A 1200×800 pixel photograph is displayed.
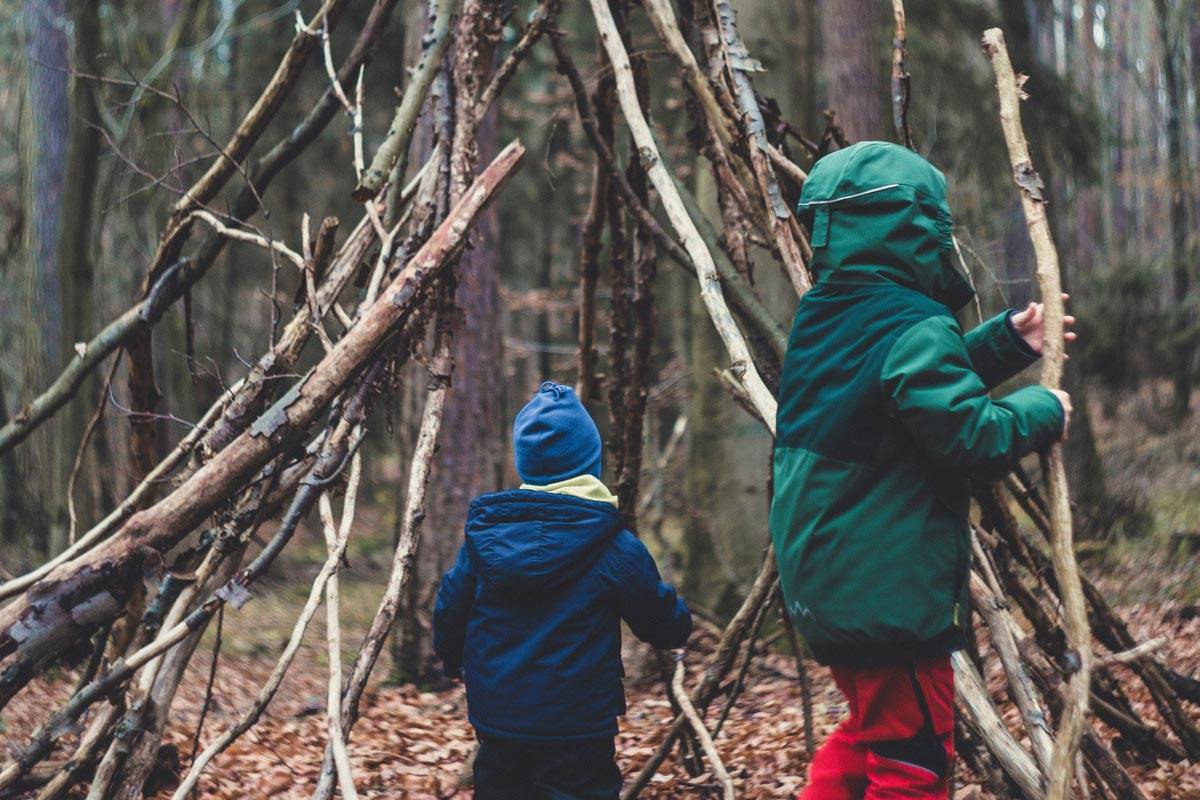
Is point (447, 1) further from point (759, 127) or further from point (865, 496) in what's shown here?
point (865, 496)

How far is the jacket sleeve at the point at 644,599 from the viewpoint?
296cm

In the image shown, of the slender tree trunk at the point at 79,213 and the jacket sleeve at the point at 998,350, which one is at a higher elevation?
the slender tree trunk at the point at 79,213

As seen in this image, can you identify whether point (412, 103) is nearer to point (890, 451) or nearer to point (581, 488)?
point (581, 488)

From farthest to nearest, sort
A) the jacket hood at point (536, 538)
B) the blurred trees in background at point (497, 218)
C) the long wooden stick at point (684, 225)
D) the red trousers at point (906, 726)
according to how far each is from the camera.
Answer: the blurred trees in background at point (497, 218)
the long wooden stick at point (684, 225)
the jacket hood at point (536, 538)
the red trousers at point (906, 726)

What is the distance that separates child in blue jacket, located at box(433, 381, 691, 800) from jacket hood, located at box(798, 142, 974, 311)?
3.11ft

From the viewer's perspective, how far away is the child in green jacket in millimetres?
2281

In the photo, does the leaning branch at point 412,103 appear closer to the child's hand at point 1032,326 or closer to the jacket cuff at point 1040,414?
the child's hand at point 1032,326

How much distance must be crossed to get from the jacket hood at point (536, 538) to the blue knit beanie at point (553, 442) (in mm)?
94

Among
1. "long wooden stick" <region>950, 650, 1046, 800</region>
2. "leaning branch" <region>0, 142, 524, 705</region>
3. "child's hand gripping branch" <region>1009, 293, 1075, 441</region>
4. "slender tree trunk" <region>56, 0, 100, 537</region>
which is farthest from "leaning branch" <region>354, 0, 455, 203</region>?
"slender tree trunk" <region>56, 0, 100, 537</region>

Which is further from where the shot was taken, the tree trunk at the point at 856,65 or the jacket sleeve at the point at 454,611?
the tree trunk at the point at 856,65

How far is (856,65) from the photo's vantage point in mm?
6910

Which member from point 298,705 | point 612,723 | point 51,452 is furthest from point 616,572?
point 51,452

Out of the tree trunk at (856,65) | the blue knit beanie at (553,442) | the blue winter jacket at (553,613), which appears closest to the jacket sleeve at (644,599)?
the blue winter jacket at (553,613)

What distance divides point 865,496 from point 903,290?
50cm
